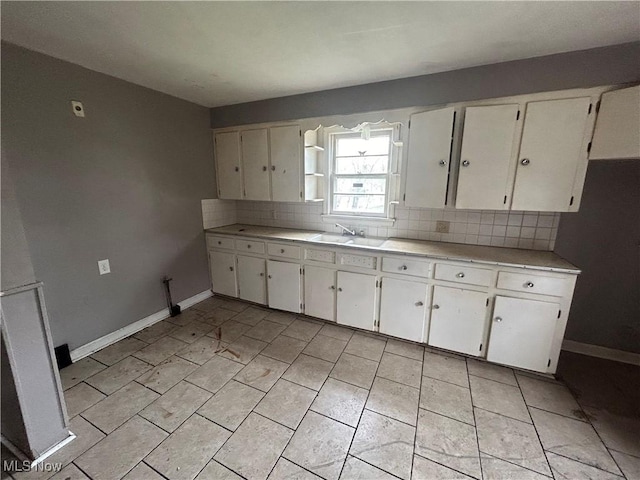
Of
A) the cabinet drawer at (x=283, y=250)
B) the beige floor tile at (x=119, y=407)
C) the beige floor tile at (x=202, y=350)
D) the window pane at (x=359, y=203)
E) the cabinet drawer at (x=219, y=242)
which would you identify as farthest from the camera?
the cabinet drawer at (x=219, y=242)

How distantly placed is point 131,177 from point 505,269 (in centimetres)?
332

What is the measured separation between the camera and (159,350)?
229 cm

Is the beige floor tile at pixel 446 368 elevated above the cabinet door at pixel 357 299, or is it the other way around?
the cabinet door at pixel 357 299

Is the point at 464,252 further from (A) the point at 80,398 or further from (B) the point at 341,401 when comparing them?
(A) the point at 80,398

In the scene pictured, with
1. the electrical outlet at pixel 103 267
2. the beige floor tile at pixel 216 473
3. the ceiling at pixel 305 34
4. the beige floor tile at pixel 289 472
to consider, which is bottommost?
the beige floor tile at pixel 216 473

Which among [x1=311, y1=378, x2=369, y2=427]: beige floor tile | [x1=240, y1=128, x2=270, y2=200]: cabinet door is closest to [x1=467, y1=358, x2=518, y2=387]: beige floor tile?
[x1=311, y1=378, x2=369, y2=427]: beige floor tile

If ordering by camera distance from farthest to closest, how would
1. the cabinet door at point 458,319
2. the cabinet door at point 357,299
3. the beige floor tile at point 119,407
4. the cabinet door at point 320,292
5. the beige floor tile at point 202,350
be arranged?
the cabinet door at point 320,292, the cabinet door at point 357,299, the beige floor tile at point 202,350, the cabinet door at point 458,319, the beige floor tile at point 119,407

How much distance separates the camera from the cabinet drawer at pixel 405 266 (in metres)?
2.20

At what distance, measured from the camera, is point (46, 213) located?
6.28 ft

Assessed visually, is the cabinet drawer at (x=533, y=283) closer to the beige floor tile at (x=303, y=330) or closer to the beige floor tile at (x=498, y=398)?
the beige floor tile at (x=498, y=398)

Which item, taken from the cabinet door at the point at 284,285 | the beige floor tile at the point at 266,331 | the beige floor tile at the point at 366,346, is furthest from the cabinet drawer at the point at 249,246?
the beige floor tile at the point at 366,346

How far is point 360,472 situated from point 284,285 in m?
1.78

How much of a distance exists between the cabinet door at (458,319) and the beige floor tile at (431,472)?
3.35 ft

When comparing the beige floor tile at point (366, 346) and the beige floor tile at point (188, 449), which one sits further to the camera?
the beige floor tile at point (366, 346)
